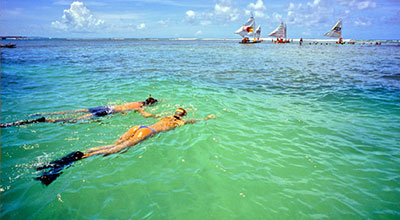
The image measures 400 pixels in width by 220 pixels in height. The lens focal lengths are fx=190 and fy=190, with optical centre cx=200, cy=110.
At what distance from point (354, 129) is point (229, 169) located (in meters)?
5.96

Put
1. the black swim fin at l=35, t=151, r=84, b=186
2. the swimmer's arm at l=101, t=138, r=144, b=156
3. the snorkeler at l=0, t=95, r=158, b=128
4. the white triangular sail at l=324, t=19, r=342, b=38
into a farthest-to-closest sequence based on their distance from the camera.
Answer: the white triangular sail at l=324, t=19, r=342, b=38 → the snorkeler at l=0, t=95, r=158, b=128 → the swimmer's arm at l=101, t=138, r=144, b=156 → the black swim fin at l=35, t=151, r=84, b=186

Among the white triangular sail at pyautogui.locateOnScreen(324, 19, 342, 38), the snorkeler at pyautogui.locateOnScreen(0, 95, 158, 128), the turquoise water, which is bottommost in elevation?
the turquoise water

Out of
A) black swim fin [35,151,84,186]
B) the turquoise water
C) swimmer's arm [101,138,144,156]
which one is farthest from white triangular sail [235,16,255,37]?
black swim fin [35,151,84,186]

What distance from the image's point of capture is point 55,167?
523 cm

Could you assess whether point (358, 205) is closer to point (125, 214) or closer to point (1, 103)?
point (125, 214)

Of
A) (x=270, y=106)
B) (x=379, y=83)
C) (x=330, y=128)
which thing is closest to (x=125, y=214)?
(x=330, y=128)

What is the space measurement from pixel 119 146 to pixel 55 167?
1719mm

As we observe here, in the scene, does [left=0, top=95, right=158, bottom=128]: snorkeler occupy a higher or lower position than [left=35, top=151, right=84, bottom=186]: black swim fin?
higher

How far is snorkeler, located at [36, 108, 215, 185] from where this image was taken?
5.06 m

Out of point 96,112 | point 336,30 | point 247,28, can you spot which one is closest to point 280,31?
point 247,28

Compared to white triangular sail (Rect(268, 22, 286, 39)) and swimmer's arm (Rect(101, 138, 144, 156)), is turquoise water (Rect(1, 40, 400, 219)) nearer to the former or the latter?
swimmer's arm (Rect(101, 138, 144, 156))

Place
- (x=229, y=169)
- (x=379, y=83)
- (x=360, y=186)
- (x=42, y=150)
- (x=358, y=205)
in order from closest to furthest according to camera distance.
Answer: (x=358, y=205)
(x=360, y=186)
(x=229, y=169)
(x=42, y=150)
(x=379, y=83)

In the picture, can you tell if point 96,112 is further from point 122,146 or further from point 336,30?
point 336,30

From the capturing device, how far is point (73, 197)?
4.38m
